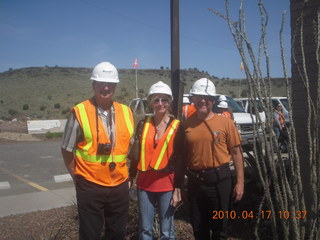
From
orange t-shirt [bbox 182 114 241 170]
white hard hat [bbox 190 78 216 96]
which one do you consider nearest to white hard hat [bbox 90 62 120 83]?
white hard hat [bbox 190 78 216 96]

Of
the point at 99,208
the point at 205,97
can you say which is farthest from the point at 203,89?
the point at 99,208

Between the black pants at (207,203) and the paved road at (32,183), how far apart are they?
289cm

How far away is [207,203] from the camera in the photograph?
3.10 m

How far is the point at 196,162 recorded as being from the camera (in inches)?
121

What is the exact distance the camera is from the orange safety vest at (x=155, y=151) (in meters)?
3.09

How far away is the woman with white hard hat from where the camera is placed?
10.1 ft

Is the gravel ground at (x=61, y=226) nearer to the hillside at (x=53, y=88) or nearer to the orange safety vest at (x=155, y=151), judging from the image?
the orange safety vest at (x=155, y=151)

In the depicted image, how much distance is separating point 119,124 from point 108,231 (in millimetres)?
999

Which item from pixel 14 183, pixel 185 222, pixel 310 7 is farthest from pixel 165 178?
pixel 14 183

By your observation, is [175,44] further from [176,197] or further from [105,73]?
[176,197]

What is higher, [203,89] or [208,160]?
[203,89]

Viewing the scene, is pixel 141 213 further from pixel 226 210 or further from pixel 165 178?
pixel 226 210

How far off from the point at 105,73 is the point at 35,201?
3954 millimetres

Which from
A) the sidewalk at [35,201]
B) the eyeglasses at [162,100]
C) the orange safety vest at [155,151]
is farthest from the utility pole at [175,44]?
the sidewalk at [35,201]
